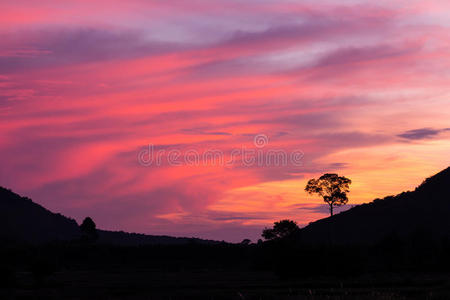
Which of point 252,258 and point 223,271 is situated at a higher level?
point 252,258

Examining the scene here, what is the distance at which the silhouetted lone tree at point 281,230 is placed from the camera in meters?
150

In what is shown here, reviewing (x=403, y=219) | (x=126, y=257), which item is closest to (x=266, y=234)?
(x=126, y=257)

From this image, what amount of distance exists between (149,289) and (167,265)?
256 ft

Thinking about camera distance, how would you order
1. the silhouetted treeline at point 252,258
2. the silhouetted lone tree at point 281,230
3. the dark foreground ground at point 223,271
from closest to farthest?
1. the dark foreground ground at point 223,271
2. the silhouetted treeline at point 252,258
3. the silhouetted lone tree at point 281,230

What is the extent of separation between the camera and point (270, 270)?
130125 mm

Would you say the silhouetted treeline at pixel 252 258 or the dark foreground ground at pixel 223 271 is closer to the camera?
the dark foreground ground at pixel 223 271

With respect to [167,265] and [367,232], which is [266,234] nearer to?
[167,265]

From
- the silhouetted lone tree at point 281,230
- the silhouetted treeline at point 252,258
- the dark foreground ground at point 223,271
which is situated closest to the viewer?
the dark foreground ground at point 223,271

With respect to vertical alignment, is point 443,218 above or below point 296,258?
above

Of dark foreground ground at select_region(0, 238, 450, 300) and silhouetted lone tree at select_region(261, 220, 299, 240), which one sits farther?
silhouetted lone tree at select_region(261, 220, 299, 240)

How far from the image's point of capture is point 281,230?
492ft

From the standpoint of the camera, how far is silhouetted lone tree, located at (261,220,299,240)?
150 metres

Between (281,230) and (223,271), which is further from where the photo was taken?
(281,230)

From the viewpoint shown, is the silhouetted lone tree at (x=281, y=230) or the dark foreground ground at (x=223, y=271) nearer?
the dark foreground ground at (x=223, y=271)
